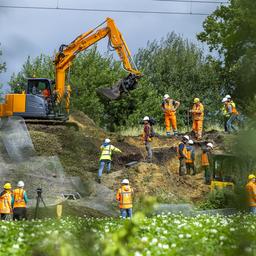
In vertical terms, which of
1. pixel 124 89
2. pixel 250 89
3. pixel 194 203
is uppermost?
pixel 124 89

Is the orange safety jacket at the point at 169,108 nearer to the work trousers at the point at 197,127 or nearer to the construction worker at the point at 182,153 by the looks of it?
the work trousers at the point at 197,127

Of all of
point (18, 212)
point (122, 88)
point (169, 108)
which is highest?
point (122, 88)

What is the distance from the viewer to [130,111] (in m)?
47.1

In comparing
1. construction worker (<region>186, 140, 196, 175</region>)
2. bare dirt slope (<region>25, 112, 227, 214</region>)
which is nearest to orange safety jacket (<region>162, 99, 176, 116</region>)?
bare dirt slope (<region>25, 112, 227, 214</region>)

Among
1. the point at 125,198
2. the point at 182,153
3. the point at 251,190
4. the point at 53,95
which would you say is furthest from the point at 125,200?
the point at 251,190

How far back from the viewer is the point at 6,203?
1777cm

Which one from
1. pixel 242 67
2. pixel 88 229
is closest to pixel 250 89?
pixel 242 67

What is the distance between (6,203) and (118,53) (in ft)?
41.2

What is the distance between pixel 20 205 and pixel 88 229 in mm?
16612

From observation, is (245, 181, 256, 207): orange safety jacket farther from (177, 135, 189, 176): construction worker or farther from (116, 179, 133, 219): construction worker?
(177, 135, 189, 176): construction worker

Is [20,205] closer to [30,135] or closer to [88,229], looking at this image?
[30,135]

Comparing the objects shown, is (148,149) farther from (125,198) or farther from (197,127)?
(125,198)

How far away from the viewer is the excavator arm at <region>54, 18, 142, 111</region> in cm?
2802

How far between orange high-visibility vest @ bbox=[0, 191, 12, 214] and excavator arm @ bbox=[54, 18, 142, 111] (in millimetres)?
10438
